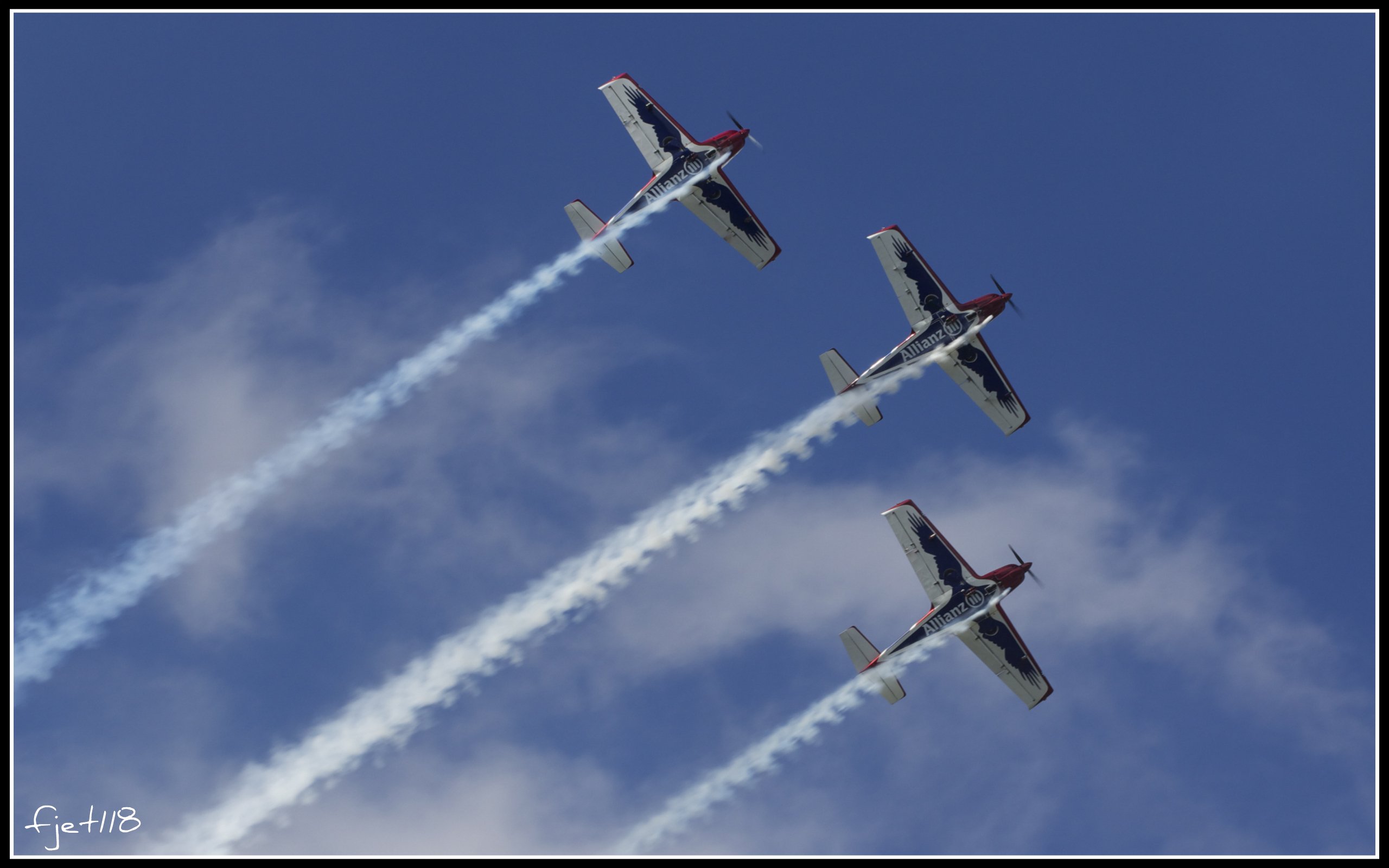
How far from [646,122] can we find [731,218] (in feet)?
24.9

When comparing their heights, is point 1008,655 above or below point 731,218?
below

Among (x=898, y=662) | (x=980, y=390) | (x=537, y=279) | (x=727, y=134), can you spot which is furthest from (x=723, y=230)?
(x=898, y=662)

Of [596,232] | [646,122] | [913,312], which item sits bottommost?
[913,312]

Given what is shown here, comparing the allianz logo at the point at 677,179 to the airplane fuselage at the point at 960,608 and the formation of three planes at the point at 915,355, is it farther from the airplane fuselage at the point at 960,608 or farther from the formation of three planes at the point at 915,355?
the airplane fuselage at the point at 960,608

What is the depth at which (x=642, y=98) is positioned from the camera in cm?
8131

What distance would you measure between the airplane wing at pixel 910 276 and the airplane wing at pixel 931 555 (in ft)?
37.0

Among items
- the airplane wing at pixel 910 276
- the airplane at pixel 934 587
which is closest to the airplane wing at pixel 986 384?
the airplane wing at pixel 910 276

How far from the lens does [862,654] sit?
7750cm

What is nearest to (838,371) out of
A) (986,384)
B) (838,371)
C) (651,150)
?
(838,371)

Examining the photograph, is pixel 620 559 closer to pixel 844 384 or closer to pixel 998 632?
pixel 844 384

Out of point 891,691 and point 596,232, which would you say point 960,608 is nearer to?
point 891,691

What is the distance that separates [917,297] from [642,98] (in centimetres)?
1871

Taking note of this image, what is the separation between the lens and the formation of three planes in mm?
78312

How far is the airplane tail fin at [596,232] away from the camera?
80688 mm
